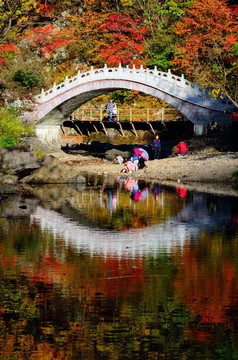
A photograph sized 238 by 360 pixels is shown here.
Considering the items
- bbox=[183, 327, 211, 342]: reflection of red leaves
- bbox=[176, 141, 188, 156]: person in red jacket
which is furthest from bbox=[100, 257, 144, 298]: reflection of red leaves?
bbox=[176, 141, 188, 156]: person in red jacket

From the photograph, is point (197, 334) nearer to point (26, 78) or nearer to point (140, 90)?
point (140, 90)

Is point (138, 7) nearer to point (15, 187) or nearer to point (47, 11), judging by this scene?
point (47, 11)

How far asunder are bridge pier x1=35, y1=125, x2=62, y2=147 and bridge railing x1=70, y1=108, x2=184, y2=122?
370 cm

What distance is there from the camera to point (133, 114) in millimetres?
54688

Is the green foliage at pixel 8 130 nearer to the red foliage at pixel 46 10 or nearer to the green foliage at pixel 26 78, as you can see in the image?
the green foliage at pixel 26 78

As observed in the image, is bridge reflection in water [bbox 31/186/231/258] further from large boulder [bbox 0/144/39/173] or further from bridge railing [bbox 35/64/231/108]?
bridge railing [bbox 35/64/231/108]

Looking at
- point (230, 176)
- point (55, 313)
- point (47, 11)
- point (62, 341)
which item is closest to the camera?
point (62, 341)

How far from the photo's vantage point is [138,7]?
175 feet

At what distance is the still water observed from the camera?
24.7 ft

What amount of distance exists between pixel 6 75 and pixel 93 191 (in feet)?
71.7

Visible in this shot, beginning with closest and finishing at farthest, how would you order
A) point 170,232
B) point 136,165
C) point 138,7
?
point 170,232
point 136,165
point 138,7

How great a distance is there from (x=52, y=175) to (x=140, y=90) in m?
18.7

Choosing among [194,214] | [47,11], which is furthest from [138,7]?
[194,214]

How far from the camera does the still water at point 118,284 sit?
752cm
